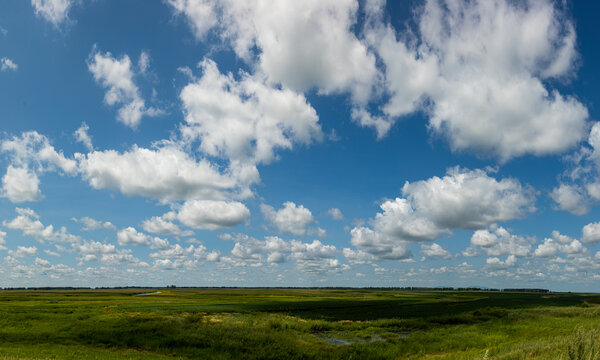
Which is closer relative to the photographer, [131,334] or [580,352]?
[580,352]

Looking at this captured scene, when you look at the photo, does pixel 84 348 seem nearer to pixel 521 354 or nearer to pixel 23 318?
pixel 23 318

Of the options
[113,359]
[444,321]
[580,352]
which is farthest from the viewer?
[444,321]

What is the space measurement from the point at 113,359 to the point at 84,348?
27.1 feet

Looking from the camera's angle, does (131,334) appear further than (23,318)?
No

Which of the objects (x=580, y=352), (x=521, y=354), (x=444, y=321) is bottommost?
(x=444, y=321)

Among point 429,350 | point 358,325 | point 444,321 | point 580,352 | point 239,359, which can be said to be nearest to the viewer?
point 580,352

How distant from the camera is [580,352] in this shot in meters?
11.2

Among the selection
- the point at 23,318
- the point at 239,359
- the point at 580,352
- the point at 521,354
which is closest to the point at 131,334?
the point at 239,359

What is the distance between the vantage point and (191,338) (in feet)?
132

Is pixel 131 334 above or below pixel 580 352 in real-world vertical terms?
below

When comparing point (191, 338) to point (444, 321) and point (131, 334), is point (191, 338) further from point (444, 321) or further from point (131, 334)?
point (444, 321)

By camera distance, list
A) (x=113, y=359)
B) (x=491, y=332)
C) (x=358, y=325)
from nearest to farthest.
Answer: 1. (x=113, y=359)
2. (x=491, y=332)
3. (x=358, y=325)

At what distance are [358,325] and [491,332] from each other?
20.0 m

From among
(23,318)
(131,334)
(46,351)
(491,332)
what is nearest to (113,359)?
(46,351)
